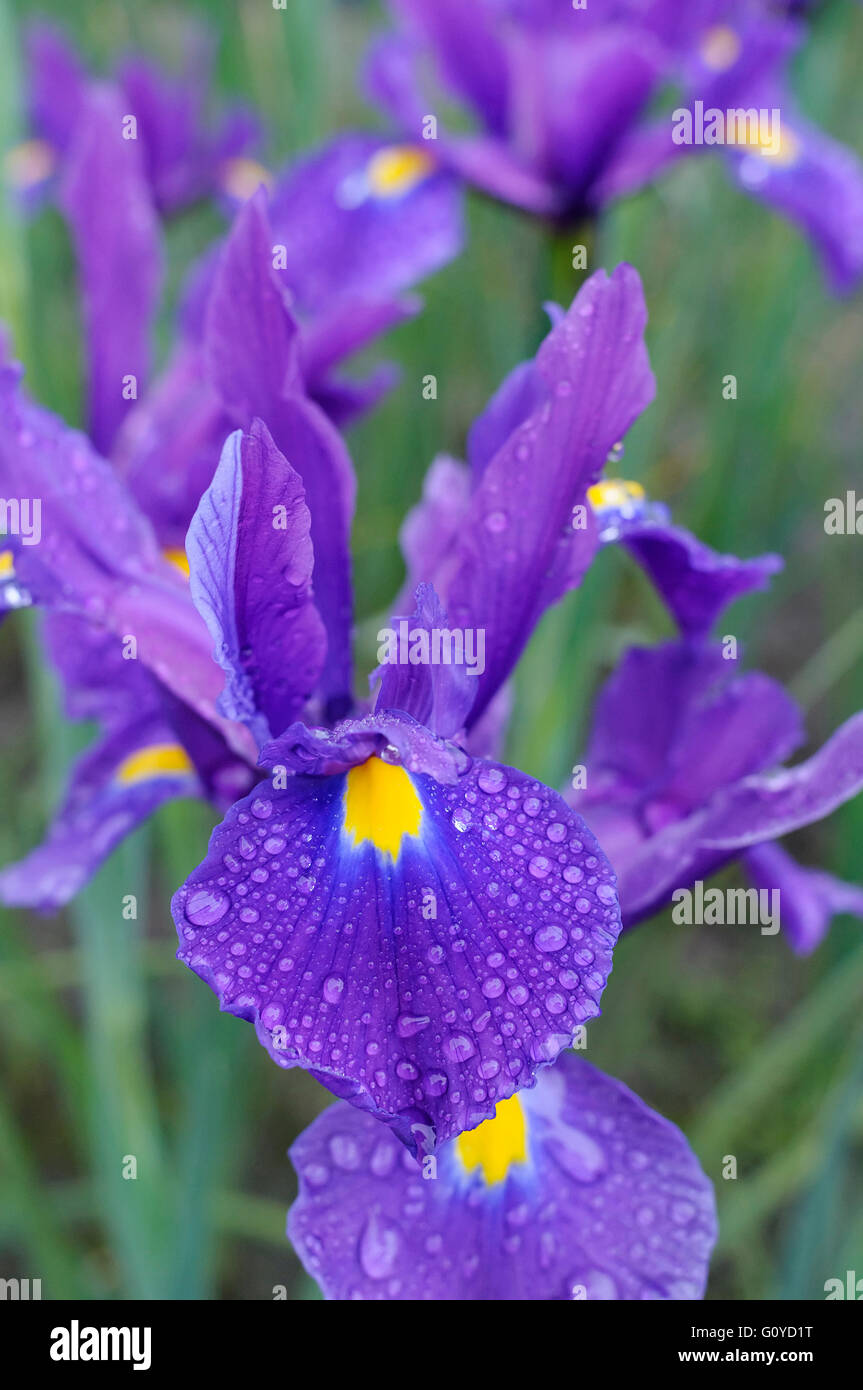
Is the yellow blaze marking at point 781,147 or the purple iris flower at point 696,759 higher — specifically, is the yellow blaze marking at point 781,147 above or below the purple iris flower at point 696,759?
above

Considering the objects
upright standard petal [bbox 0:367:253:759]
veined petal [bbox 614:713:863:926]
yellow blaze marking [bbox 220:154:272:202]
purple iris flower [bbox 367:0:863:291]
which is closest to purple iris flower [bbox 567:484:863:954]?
veined petal [bbox 614:713:863:926]

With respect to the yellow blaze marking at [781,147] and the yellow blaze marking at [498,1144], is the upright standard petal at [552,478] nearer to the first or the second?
the yellow blaze marking at [498,1144]

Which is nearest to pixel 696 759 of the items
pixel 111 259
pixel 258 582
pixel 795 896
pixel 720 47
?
pixel 795 896

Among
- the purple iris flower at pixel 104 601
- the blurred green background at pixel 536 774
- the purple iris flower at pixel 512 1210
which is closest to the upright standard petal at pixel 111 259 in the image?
the blurred green background at pixel 536 774

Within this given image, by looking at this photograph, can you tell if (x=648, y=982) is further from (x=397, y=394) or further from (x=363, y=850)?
(x=363, y=850)

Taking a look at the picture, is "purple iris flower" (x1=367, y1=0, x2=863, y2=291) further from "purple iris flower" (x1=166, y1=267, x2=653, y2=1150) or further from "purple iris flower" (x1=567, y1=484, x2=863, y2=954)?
"purple iris flower" (x1=166, y1=267, x2=653, y2=1150)
